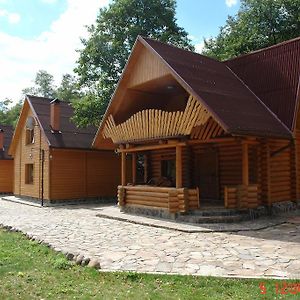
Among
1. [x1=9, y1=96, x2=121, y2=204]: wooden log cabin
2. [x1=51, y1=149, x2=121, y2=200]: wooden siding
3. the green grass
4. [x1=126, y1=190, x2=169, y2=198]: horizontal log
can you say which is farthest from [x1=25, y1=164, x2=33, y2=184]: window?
the green grass

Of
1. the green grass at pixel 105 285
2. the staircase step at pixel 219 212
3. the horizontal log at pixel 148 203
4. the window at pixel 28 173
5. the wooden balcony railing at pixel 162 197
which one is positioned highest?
the window at pixel 28 173

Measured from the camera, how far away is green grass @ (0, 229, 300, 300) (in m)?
5.00

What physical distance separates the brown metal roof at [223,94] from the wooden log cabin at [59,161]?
7.70 meters

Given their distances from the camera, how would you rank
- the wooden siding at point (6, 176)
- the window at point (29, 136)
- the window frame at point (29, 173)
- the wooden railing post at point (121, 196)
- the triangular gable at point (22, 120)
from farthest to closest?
the wooden siding at point (6, 176) < the window frame at point (29, 173) < the window at point (29, 136) < the triangular gable at point (22, 120) < the wooden railing post at point (121, 196)

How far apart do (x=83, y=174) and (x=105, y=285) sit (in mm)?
14090

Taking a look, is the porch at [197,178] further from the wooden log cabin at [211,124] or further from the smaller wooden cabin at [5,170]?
the smaller wooden cabin at [5,170]

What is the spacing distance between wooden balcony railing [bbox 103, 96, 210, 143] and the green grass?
19.3ft

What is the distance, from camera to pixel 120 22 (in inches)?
851

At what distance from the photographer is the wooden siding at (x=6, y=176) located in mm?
27141

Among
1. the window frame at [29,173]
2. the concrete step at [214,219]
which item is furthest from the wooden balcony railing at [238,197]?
the window frame at [29,173]

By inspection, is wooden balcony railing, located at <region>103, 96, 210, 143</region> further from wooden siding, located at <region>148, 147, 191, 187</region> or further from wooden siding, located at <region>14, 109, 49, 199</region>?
wooden siding, located at <region>14, 109, 49, 199</region>

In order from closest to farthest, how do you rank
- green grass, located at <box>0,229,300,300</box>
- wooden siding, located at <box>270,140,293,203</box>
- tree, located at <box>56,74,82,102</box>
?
green grass, located at <box>0,229,300,300</box> → wooden siding, located at <box>270,140,293,203</box> → tree, located at <box>56,74,82,102</box>

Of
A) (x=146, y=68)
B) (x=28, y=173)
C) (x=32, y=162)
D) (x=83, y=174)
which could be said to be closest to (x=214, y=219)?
(x=146, y=68)

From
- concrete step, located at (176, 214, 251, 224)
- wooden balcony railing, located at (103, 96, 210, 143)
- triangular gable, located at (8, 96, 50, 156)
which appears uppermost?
triangular gable, located at (8, 96, 50, 156)
